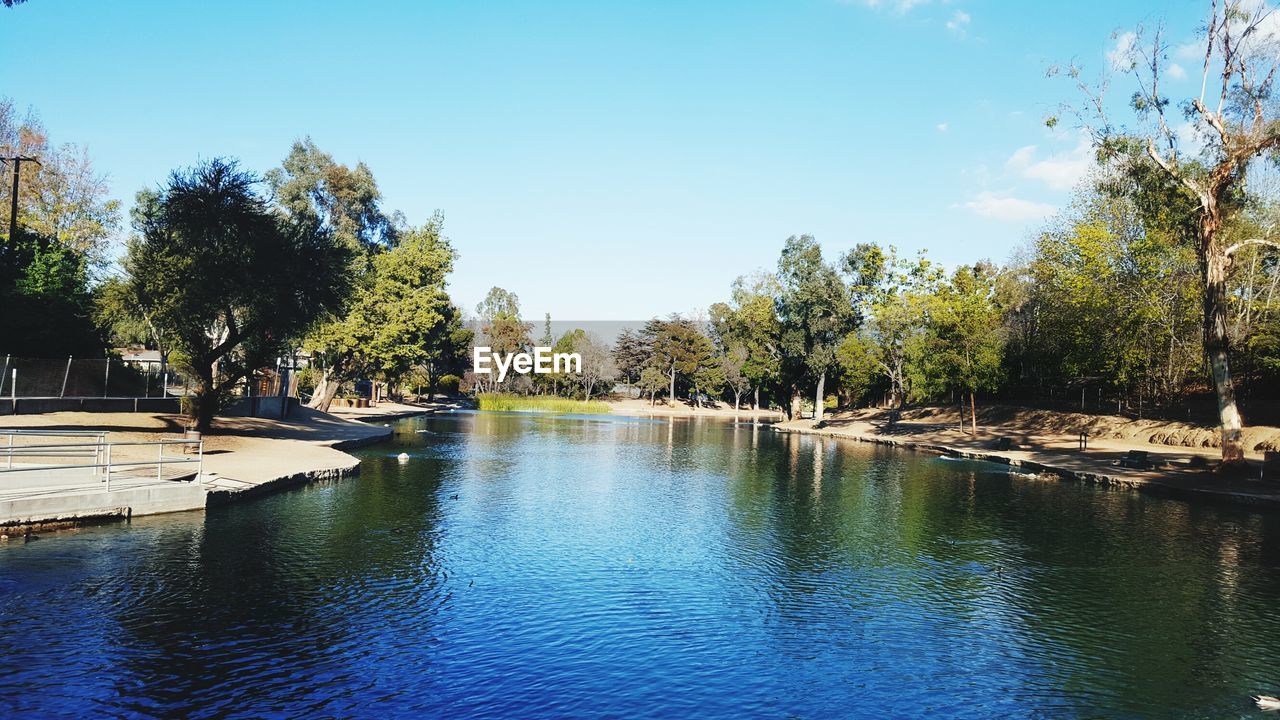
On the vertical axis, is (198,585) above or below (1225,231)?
below

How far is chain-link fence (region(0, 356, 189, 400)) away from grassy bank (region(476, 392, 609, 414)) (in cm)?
5522

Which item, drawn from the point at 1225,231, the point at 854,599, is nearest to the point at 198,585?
the point at 854,599

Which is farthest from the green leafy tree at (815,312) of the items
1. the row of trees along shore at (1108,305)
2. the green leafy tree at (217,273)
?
the green leafy tree at (217,273)

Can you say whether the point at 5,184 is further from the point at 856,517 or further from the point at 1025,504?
the point at 1025,504

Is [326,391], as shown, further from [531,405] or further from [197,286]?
[531,405]

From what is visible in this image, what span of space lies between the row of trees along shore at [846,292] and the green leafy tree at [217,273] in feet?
0.31

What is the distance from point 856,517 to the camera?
24.2m

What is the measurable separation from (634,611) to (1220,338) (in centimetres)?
3032

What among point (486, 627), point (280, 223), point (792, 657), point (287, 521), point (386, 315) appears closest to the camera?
point (792, 657)

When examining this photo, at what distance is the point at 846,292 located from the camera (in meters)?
74.2

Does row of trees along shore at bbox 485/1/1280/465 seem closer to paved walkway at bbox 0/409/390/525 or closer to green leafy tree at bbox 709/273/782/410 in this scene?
green leafy tree at bbox 709/273/782/410

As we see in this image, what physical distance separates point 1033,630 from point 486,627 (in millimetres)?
9805

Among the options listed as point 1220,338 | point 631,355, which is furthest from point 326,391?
point 631,355

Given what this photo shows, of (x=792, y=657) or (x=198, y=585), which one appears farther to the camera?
(x=198, y=585)
